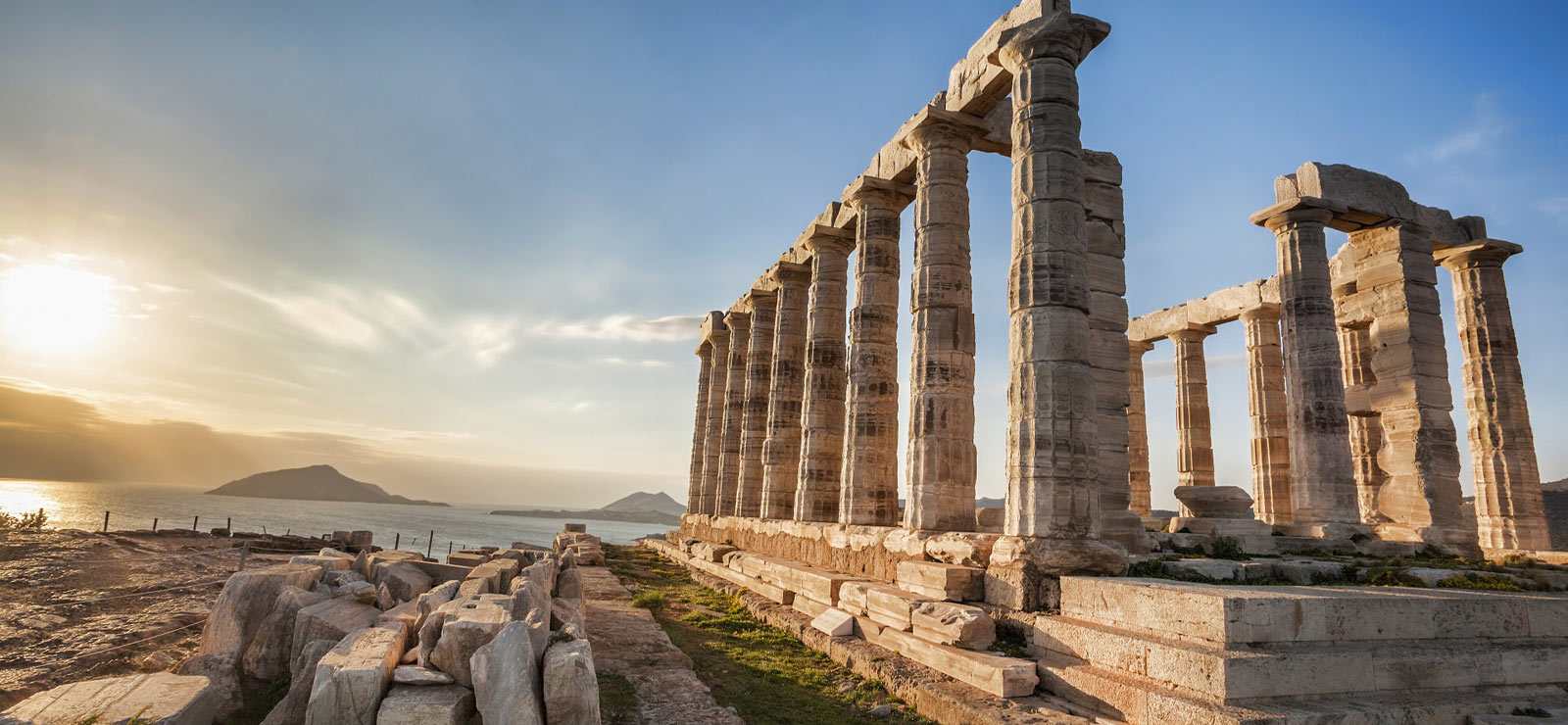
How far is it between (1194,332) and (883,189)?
1516 centimetres

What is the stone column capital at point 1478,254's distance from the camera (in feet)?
66.8

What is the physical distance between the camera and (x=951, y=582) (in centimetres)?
1056

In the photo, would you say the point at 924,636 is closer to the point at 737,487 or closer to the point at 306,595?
the point at 306,595

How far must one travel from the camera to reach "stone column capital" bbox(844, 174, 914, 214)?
17.7 m

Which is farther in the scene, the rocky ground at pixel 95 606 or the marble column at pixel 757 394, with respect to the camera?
the marble column at pixel 757 394

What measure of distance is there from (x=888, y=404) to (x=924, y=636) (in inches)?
318

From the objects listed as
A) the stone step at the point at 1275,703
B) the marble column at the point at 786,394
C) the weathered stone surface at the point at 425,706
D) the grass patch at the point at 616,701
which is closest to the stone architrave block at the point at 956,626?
the stone step at the point at 1275,703

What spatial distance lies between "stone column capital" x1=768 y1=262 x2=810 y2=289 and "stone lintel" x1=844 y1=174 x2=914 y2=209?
5.80 m

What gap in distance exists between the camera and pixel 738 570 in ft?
62.4

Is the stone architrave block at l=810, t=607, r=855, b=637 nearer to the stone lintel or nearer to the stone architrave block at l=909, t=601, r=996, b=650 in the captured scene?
the stone architrave block at l=909, t=601, r=996, b=650

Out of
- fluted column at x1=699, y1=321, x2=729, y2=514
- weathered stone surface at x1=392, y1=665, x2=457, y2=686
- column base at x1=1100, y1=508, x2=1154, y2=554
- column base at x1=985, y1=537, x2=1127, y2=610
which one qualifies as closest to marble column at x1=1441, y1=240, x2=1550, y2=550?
column base at x1=1100, y1=508, x2=1154, y2=554

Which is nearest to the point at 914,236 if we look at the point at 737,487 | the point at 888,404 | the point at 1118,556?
the point at 888,404

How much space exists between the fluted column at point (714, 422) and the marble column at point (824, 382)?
366 inches

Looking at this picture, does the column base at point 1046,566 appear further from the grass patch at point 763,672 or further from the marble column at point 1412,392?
the marble column at point 1412,392
